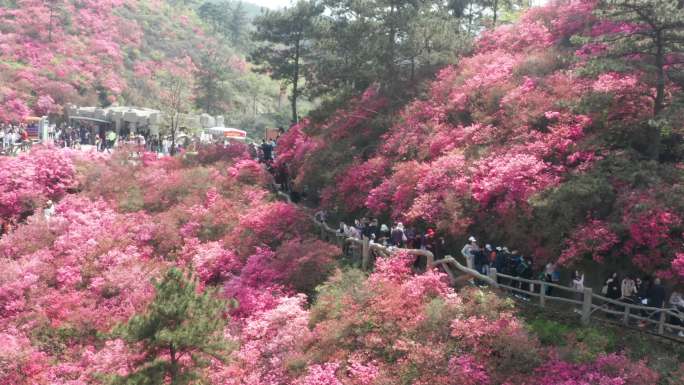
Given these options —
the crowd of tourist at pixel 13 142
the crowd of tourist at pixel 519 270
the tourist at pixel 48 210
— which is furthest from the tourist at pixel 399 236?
the crowd of tourist at pixel 13 142

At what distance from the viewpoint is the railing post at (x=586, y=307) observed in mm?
12773

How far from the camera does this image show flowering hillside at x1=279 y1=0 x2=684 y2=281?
1377cm

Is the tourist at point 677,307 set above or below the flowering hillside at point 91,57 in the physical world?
below

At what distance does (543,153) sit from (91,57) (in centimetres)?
5170

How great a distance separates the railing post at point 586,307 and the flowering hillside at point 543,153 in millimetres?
982

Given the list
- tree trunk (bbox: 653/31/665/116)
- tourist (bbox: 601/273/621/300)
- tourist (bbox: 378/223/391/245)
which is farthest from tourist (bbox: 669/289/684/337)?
tourist (bbox: 378/223/391/245)

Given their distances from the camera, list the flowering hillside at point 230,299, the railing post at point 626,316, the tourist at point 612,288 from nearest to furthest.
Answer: the flowering hillside at point 230,299 < the railing post at point 626,316 < the tourist at point 612,288

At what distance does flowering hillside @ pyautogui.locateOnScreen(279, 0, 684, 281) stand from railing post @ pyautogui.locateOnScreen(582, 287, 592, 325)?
98 cm

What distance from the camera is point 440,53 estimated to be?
989 inches

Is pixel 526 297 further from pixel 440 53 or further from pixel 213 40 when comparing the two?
pixel 213 40

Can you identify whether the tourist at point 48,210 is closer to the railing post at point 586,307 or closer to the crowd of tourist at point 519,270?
the crowd of tourist at point 519,270

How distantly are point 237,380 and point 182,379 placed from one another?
2.27m

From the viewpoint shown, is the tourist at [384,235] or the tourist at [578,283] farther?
the tourist at [384,235]

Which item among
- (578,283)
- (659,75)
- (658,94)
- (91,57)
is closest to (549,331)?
(578,283)
